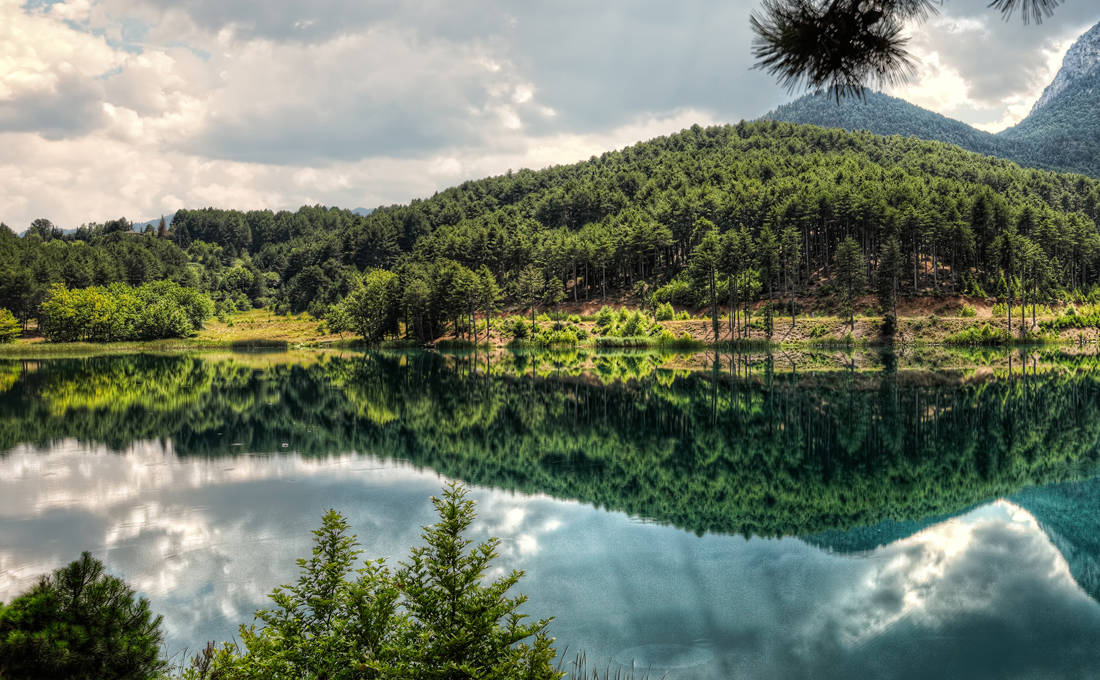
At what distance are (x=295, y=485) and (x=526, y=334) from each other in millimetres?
75943

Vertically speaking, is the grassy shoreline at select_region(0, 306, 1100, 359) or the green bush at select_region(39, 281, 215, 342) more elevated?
the green bush at select_region(39, 281, 215, 342)

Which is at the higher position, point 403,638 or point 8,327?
point 8,327

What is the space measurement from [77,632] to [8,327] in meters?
135

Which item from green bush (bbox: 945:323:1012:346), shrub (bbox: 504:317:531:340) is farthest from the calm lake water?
shrub (bbox: 504:317:531:340)

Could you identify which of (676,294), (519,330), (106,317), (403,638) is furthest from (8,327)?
(403,638)

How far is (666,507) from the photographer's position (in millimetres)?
19391

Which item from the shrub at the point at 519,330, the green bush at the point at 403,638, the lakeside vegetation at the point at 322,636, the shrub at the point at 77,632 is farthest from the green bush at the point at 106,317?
the shrub at the point at 77,632

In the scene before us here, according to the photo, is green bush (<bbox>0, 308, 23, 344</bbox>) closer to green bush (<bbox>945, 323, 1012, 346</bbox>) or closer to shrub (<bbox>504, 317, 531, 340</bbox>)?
shrub (<bbox>504, 317, 531, 340</bbox>)

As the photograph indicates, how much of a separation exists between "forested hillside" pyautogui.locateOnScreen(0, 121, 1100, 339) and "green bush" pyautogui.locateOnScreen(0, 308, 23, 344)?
6.36m

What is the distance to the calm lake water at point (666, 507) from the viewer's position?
38.7 ft

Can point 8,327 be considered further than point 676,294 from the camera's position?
Yes

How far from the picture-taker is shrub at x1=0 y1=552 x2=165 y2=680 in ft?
18.0

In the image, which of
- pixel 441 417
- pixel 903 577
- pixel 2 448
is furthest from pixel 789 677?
pixel 2 448

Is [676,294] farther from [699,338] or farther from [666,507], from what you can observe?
[666,507]
